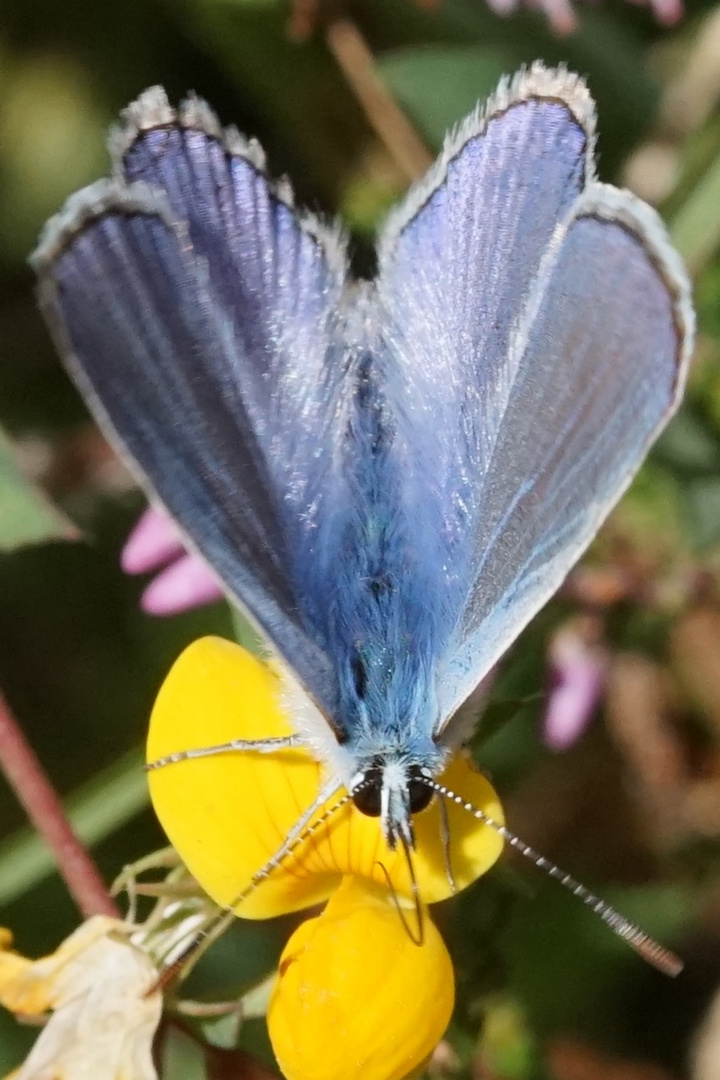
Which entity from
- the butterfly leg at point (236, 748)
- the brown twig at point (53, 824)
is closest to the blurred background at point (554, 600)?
the brown twig at point (53, 824)

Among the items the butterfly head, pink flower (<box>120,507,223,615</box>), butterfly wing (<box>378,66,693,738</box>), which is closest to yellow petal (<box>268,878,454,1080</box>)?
the butterfly head

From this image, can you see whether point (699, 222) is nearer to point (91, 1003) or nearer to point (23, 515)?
point (23, 515)

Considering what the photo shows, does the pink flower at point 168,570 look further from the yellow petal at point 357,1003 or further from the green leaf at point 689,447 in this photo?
the green leaf at point 689,447

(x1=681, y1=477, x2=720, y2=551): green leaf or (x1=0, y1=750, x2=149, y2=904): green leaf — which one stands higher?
(x1=0, y1=750, x2=149, y2=904): green leaf

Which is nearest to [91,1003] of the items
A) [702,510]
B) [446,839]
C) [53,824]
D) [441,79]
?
[53,824]

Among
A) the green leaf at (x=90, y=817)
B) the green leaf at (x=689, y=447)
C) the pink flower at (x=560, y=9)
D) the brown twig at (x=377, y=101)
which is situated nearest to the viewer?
the green leaf at (x=90, y=817)

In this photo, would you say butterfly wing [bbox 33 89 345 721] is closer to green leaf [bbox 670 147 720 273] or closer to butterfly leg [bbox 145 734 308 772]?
butterfly leg [bbox 145 734 308 772]

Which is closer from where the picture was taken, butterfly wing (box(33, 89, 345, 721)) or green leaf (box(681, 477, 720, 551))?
butterfly wing (box(33, 89, 345, 721))

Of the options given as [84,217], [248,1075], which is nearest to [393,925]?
[248,1075]
